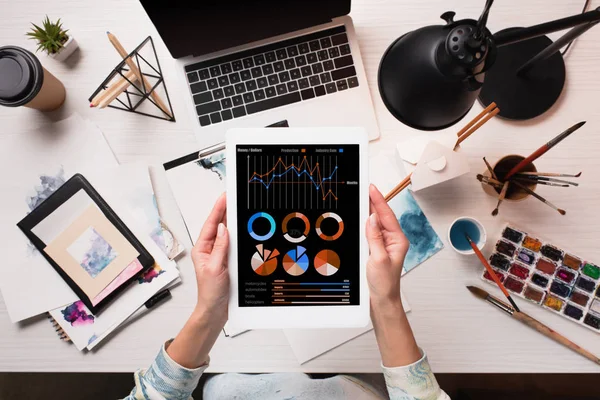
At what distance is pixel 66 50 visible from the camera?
0.85 metres

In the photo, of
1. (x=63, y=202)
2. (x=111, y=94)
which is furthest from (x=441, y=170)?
(x=63, y=202)

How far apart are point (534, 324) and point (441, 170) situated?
371 mm

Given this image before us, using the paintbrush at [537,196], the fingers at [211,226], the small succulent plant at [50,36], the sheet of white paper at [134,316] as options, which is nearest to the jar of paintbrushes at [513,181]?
the paintbrush at [537,196]

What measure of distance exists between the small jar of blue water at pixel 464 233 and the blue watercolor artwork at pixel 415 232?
0.03 metres

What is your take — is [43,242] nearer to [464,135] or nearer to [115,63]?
[115,63]

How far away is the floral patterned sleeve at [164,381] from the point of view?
0.74m

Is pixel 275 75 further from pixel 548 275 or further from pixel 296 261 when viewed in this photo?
pixel 548 275

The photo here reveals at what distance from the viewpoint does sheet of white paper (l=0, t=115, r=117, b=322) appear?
0.86 m

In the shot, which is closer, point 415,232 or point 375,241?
point 375,241

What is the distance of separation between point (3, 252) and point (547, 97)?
3.83 ft

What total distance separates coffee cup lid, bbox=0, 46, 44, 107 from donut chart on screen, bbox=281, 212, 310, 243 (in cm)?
53

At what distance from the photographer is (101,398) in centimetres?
136


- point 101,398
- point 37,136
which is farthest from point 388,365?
point 101,398

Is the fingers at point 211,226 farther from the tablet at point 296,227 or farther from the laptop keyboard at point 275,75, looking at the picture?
the laptop keyboard at point 275,75
